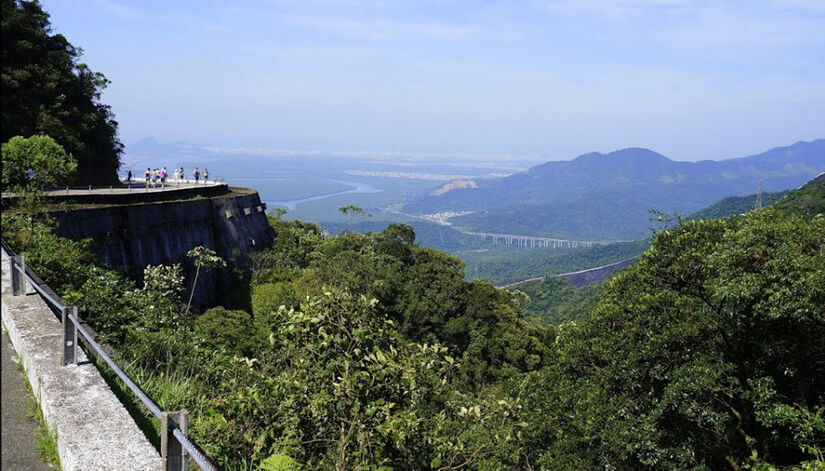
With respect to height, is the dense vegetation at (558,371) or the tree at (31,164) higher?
the tree at (31,164)

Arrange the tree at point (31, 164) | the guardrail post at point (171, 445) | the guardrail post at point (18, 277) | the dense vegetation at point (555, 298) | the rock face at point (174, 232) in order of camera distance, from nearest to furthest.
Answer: the guardrail post at point (171, 445)
the guardrail post at point (18, 277)
the tree at point (31, 164)
the rock face at point (174, 232)
the dense vegetation at point (555, 298)

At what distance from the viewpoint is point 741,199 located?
158 m

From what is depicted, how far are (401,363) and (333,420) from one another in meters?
0.86

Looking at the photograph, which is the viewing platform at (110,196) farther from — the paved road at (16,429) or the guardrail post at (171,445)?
the guardrail post at (171,445)

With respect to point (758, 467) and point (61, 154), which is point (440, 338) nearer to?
point (61, 154)

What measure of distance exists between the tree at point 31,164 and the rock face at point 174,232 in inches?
75.5

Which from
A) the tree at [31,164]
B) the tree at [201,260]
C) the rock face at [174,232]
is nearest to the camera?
the tree at [201,260]

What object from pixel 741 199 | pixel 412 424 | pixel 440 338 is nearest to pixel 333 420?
pixel 412 424

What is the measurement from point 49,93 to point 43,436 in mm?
35692

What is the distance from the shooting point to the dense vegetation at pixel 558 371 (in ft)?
20.4

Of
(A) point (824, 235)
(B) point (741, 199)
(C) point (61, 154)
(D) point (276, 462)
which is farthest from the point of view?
(B) point (741, 199)

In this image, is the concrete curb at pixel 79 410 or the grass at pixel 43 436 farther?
the grass at pixel 43 436

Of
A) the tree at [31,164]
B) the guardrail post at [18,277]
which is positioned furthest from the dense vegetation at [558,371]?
the tree at [31,164]

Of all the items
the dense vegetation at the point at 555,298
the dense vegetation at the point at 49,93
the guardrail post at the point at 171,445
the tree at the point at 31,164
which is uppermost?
the dense vegetation at the point at 49,93
